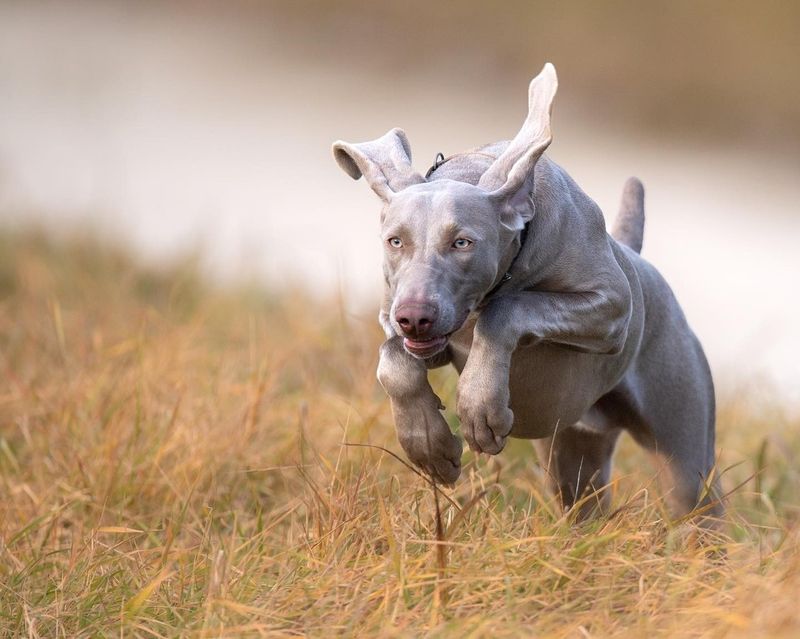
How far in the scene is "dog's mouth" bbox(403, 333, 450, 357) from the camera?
3.49 m

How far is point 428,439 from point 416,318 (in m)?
0.48

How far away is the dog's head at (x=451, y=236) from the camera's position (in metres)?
3.46

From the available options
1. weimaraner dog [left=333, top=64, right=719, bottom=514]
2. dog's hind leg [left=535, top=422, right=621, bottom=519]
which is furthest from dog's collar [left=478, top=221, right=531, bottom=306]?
dog's hind leg [left=535, top=422, right=621, bottom=519]

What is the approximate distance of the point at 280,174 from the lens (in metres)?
13.2

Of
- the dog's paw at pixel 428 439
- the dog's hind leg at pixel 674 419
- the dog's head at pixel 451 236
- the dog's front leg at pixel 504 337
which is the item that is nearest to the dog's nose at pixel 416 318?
the dog's head at pixel 451 236

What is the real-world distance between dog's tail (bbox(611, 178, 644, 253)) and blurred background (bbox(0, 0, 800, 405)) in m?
3.58

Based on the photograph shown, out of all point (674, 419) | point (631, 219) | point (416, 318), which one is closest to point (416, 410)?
point (416, 318)

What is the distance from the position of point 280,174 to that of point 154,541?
9085mm

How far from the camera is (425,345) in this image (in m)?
3.49

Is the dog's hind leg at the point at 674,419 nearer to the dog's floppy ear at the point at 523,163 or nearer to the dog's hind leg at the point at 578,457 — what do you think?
the dog's hind leg at the point at 578,457

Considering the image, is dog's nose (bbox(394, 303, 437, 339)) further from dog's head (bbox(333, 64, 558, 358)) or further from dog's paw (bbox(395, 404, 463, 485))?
dog's paw (bbox(395, 404, 463, 485))

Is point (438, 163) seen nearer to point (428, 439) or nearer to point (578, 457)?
point (428, 439)

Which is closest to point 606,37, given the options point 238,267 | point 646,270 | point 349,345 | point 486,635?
point 238,267

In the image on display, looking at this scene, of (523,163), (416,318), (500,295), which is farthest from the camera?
(500,295)
